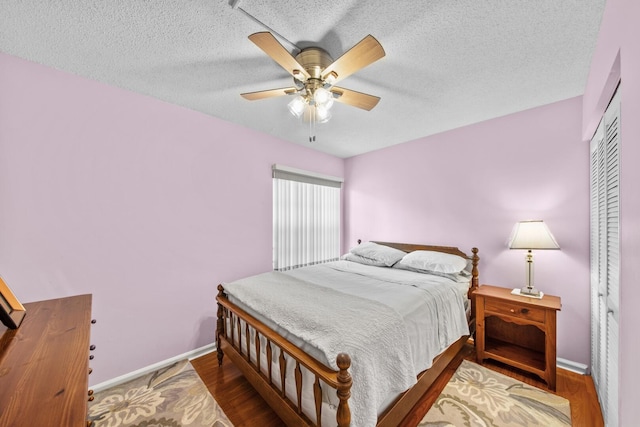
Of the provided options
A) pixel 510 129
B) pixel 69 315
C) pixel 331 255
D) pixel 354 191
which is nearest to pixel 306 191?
pixel 354 191

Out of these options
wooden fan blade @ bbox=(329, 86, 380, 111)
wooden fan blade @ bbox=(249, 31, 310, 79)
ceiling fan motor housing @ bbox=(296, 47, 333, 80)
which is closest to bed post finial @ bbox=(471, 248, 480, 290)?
wooden fan blade @ bbox=(329, 86, 380, 111)

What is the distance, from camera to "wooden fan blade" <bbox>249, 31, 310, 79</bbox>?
1229mm

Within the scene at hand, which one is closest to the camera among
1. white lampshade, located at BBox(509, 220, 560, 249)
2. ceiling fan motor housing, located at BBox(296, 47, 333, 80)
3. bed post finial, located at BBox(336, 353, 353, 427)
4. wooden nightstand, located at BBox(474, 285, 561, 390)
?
bed post finial, located at BBox(336, 353, 353, 427)

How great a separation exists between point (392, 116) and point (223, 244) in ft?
7.59

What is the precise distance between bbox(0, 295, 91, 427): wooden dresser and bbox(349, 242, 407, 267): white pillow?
2.70 meters

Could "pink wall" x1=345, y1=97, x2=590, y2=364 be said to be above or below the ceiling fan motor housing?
below

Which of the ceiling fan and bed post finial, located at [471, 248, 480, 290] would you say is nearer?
the ceiling fan

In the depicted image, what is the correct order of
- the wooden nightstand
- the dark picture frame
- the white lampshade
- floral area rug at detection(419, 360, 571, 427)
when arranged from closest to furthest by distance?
the dark picture frame < floral area rug at detection(419, 360, 571, 427) < the wooden nightstand < the white lampshade

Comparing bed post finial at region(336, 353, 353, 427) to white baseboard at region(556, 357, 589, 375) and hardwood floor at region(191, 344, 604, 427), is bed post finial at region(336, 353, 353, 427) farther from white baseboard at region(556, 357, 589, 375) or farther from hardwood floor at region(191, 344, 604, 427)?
white baseboard at region(556, 357, 589, 375)

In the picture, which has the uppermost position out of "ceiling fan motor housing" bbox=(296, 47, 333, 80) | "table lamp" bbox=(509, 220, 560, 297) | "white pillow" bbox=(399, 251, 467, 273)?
"ceiling fan motor housing" bbox=(296, 47, 333, 80)

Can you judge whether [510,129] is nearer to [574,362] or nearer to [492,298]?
[492,298]

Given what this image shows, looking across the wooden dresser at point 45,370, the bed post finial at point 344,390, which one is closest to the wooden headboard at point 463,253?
the bed post finial at point 344,390

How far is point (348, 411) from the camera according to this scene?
3.76ft

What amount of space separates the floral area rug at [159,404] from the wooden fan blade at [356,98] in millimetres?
2404
